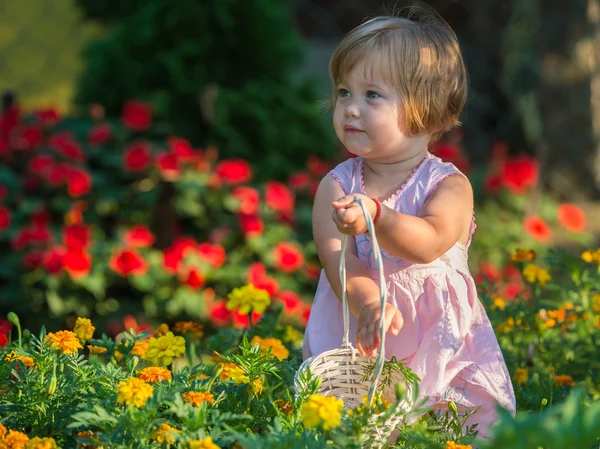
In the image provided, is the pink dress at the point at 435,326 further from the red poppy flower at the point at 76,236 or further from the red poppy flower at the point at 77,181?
the red poppy flower at the point at 77,181

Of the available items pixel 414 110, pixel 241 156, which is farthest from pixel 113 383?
pixel 241 156

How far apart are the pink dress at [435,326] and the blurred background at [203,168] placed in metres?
0.69

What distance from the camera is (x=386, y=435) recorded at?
1.90m

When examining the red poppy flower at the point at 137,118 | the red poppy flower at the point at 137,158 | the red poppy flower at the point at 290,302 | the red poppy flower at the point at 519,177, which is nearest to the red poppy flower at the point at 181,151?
the red poppy flower at the point at 137,158

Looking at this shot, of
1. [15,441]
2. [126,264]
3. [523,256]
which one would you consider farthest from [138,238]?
[15,441]

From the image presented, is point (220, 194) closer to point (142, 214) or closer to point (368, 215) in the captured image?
point (142, 214)

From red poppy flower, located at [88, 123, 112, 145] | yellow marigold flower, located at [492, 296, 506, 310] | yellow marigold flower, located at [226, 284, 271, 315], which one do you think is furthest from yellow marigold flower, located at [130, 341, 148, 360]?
red poppy flower, located at [88, 123, 112, 145]

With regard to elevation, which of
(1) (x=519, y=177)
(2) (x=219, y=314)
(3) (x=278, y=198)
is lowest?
(2) (x=219, y=314)

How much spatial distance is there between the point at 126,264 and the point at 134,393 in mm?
2242

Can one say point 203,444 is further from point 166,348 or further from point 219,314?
point 219,314

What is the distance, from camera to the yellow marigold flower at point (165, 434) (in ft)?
5.81

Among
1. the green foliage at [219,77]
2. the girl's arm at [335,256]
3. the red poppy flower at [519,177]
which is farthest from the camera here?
the red poppy flower at [519,177]

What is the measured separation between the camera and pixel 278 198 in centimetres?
442

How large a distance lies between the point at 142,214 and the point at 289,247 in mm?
702
